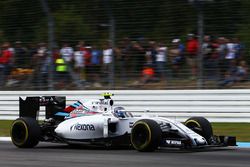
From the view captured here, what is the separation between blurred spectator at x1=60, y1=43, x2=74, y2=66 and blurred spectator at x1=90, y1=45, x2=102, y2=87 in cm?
65

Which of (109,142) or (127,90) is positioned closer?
(109,142)

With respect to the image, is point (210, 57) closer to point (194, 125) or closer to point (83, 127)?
point (194, 125)

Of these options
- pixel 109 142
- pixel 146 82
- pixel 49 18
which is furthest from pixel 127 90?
pixel 109 142

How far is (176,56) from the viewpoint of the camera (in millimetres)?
14766

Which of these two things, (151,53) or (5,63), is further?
(5,63)

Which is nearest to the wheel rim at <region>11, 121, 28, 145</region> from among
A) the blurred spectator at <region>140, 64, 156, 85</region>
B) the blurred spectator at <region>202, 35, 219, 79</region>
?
the blurred spectator at <region>140, 64, 156, 85</region>

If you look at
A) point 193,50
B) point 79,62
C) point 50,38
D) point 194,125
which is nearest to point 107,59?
point 79,62

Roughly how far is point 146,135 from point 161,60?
5.93m

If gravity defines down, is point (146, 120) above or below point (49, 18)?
below

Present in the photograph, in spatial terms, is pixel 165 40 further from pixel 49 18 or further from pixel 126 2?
pixel 49 18

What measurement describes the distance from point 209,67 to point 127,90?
242 cm

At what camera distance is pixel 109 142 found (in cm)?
1009

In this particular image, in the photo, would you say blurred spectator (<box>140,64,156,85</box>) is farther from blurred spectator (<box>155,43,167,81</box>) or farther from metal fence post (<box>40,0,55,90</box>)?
metal fence post (<box>40,0,55,90</box>)

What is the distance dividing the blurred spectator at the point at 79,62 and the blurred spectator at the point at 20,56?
5.84 ft
